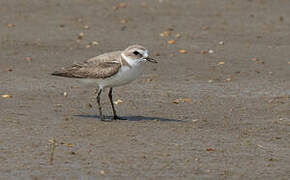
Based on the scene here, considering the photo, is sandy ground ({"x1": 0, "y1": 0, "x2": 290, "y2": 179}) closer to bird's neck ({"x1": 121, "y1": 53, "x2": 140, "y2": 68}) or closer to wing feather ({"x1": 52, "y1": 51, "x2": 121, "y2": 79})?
wing feather ({"x1": 52, "y1": 51, "x2": 121, "y2": 79})

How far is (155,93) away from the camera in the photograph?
1190 centimetres

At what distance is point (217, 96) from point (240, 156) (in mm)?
3512

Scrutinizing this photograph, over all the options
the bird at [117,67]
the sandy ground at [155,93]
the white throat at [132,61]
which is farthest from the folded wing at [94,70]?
the sandy ground at [155,93]


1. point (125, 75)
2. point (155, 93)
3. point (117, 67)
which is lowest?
point (125, 75)

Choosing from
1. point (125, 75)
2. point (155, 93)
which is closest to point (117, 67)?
point (125, 75)

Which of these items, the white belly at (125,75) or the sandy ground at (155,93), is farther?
the white belly at (125,75)

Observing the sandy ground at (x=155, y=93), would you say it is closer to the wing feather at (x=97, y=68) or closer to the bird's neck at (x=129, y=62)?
the wing feather at (x=97, y=68)

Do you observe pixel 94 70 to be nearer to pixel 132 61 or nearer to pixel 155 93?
pixel 132 61

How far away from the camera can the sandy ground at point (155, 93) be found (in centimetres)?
797

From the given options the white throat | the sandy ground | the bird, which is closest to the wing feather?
the bird

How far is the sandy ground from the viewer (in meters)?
7.97

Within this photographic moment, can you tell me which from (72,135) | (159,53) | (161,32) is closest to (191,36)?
(161,32)

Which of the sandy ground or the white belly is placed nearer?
the sandy ground

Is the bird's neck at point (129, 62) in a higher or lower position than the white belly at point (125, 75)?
higher
